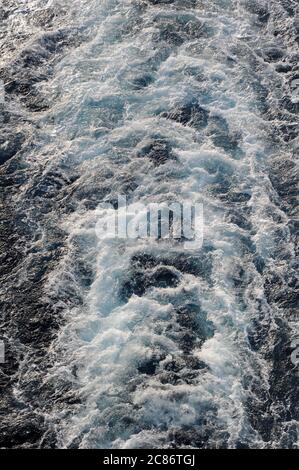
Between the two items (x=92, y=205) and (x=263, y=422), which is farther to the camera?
(x=92, y=205)

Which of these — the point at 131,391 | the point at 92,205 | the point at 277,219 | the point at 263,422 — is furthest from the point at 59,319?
the point at 277,219

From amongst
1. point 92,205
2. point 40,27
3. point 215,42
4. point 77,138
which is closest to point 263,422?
point 92,205

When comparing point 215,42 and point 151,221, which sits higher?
point 215,42

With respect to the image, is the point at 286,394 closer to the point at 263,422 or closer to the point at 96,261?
the point at 263,422

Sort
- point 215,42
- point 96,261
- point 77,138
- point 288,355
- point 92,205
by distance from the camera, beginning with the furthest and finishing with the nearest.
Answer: point 215,42 < point 77,138 < point 92,205 < point 96,261 < point 288,355

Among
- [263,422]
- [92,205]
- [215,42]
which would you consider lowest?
[263,422]

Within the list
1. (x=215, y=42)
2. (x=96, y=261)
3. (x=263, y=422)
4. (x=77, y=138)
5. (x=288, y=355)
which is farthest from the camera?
(x=215, y=42)
